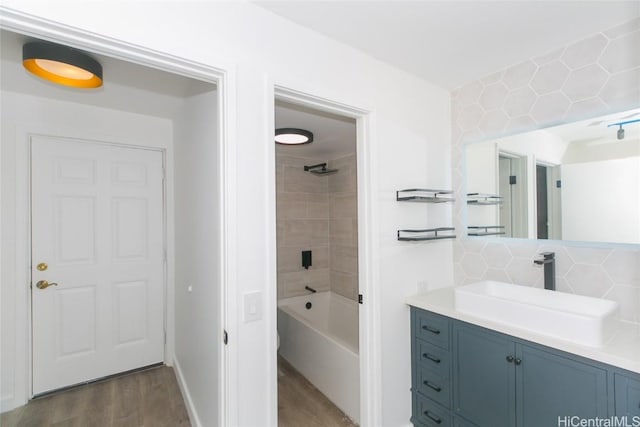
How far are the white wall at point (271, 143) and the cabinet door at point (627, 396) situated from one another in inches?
37.9

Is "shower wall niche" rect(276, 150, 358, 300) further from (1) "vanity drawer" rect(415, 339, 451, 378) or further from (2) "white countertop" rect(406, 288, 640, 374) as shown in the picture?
(2) "white countertop" rect(406, 288, 640, 374)

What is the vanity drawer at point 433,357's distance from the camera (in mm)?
1681

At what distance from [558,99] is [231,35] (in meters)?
1.77

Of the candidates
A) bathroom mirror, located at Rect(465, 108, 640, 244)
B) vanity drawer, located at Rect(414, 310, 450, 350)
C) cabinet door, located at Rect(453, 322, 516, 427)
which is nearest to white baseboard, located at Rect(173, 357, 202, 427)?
vanity drawer, located at Rect(414, 310, 450, 350)

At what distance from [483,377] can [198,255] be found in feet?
5.93

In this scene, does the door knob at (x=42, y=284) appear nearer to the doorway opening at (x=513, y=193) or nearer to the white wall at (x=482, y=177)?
the white wall at (x=482, y=177)

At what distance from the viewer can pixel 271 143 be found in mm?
1334

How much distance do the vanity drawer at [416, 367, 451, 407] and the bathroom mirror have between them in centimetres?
97

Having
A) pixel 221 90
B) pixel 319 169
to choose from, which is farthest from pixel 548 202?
pixel 319 169

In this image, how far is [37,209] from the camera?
2.29 metres

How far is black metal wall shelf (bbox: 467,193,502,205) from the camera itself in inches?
76.2

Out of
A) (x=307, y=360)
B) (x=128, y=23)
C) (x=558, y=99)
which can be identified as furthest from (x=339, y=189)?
(x=128, y=23)

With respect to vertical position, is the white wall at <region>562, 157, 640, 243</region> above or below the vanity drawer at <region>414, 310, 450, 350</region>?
above

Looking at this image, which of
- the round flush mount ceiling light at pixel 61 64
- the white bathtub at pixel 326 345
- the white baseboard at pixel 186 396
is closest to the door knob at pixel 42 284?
the white baseboard at pixel 186 396
